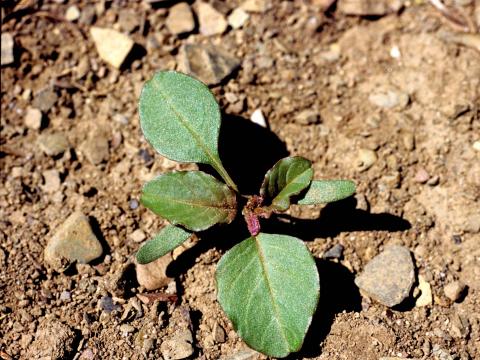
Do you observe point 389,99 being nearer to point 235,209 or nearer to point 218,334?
point 235,209

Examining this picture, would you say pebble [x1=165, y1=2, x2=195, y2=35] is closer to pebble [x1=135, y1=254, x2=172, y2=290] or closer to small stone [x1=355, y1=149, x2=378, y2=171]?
small stone [x1=355, y1=149, x2=378, y2=171]

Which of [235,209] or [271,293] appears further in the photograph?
[235,209]

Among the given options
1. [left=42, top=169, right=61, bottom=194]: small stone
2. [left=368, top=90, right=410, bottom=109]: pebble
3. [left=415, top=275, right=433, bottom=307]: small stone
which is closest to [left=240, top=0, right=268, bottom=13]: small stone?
[left=368, top=90, right=410, bottom=109]: pebble

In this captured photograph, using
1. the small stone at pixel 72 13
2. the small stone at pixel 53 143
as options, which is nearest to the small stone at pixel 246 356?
the small stone at pixel 53 143

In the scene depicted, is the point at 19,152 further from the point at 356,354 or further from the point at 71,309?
the point at 356,354

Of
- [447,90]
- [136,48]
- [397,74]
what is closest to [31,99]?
[136,48]

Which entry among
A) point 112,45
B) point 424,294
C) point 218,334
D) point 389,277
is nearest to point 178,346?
point 218,334
